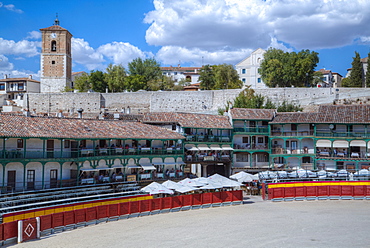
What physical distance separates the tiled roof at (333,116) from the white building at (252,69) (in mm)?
41264

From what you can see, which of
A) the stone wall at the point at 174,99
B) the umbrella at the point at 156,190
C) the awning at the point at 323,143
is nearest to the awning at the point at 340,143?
the awning at the point at 323,143

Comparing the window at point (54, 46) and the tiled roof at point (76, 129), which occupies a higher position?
the window at point (54, 46)

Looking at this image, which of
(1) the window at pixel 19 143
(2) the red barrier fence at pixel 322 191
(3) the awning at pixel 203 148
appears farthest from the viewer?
(3) the awning at pixel 203 148

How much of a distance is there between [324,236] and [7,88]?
8911 centimetres

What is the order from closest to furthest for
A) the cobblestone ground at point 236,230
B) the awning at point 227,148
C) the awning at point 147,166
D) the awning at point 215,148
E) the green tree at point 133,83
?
the cobblestone ground at point 236,230 → the awning at point 147,166 → the awning at point 215,148 → the awning at point 227,148 → the green tree at point 133,83

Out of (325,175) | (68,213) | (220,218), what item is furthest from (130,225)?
(325,175)

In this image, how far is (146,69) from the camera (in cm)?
10450

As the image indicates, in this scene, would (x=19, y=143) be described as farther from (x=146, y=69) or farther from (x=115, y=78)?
(x=146, y=69)

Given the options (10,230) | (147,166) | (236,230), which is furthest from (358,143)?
(10,230)

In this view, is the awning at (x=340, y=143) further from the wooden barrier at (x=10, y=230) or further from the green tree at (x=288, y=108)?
the wooden barrier at (x=10, y=230)

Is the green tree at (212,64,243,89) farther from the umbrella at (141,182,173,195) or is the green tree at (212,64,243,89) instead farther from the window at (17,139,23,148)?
the window at (17,139,23,148)

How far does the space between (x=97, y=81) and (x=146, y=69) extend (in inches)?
605

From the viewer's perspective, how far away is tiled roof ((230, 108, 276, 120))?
169 ft

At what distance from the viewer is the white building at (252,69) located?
307 feet
